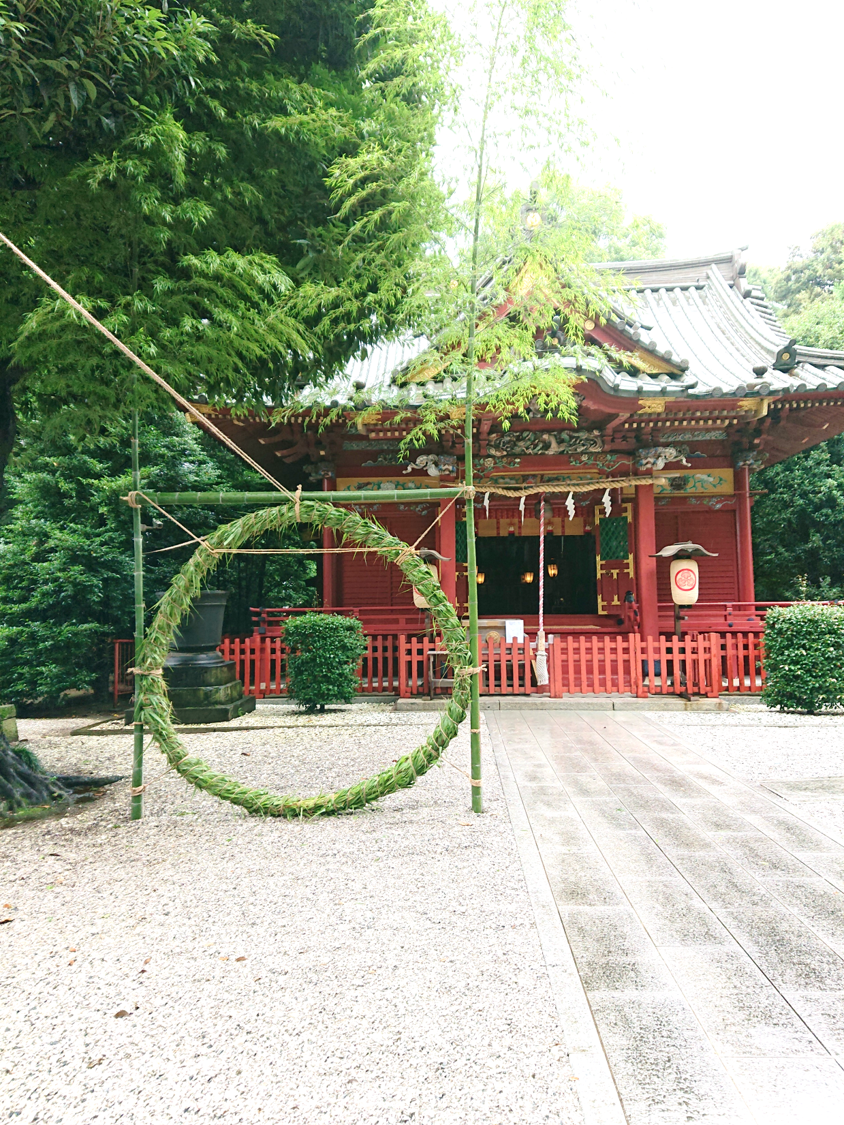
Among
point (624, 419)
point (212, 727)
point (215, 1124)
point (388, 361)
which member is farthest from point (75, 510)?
point (215, 1124)

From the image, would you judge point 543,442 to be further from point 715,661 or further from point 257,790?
point 257,790

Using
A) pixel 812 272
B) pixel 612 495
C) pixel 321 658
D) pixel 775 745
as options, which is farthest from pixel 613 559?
pixel 812 272

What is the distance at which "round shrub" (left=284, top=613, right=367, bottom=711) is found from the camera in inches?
313

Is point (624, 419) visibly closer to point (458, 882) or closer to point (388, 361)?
point (388, 361)

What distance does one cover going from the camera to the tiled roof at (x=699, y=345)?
8.27 metres

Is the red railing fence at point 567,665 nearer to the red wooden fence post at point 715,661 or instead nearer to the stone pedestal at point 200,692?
the red wooden fence post at point 715,661

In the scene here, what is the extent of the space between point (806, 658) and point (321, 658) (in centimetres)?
560

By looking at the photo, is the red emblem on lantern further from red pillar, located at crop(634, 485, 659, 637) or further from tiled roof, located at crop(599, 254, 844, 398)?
tiled roof, located at crop(599, 254, 844, 398)

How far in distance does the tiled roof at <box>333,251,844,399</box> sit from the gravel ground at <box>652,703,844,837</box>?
13.3 ft

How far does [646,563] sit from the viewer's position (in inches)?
365

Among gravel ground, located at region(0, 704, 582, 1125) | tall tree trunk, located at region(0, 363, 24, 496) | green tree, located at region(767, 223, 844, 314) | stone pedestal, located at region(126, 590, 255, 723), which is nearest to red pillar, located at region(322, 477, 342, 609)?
stone pedestal, located at region(126, 590, 255, 723)

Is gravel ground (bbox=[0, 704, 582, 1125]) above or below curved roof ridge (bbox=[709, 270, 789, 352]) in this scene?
below

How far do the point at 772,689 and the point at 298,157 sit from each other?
23.5ft

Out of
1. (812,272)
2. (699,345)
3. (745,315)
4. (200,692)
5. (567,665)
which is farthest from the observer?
(812,272)
